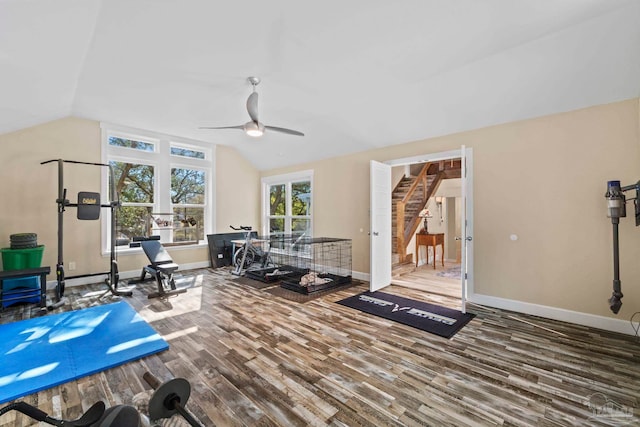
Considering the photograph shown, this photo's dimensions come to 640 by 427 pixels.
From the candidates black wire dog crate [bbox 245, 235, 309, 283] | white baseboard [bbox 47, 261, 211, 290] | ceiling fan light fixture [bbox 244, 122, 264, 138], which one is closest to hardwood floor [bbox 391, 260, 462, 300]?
black wire dog crate [bbox 245, 235, 309, 283]

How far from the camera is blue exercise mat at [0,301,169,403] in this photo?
7.63 ft

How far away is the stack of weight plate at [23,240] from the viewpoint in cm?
427

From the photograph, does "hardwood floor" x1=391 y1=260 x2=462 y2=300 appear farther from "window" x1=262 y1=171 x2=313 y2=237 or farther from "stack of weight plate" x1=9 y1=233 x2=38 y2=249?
"stack of weight plate" x1=9 y1=233 x2=38 y2=249

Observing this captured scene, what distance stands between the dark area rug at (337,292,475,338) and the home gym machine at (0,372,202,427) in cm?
Answer: 271

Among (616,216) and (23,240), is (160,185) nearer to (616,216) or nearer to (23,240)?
(23,240)

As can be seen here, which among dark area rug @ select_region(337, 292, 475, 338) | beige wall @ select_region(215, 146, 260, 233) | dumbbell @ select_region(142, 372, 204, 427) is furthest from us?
beige wall @ select_region(215, 146, 260, 233)

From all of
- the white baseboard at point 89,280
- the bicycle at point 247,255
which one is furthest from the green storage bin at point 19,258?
the bicycle at point 247,255

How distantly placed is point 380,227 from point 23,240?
5.67 meters

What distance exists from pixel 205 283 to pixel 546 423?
5.10 metres

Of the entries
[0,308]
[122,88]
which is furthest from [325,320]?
[0,308]

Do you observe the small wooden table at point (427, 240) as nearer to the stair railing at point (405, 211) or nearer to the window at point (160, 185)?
the stair railing at point (405, 211)

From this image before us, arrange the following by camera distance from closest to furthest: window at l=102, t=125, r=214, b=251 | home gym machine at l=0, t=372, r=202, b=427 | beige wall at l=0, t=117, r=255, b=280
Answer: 1. home gym machine at l=0, t=372, r=202, b=427
2. beige wall at l=0, t=117, r=255, b=280
3. window at l=102, t=125, r=214, b=251

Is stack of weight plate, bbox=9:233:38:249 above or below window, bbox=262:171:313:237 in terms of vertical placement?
below

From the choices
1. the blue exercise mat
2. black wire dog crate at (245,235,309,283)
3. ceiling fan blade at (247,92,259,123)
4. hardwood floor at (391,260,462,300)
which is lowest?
the blue exercise mat
